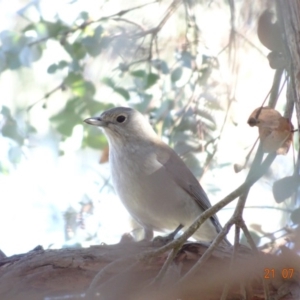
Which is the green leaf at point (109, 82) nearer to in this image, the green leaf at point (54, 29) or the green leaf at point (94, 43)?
the green leaf at point (94, 43)

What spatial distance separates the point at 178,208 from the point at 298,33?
2.42 meters

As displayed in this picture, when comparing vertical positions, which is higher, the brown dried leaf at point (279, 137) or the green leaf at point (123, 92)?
the green leaf at point (123, 92)

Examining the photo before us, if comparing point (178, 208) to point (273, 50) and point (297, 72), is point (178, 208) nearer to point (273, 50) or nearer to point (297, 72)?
point (273, 50)

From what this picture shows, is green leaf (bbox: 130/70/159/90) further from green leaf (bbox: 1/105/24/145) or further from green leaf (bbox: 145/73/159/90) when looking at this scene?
green leaf (bbox: 1/105/24/145)

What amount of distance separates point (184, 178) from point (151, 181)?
0.37 metres

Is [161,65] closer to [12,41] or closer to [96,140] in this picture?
[96,140]

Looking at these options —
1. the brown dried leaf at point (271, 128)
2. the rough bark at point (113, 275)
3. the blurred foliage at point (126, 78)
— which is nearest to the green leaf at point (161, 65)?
the blurred foliage at point (126, 78)

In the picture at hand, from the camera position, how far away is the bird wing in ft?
16.7

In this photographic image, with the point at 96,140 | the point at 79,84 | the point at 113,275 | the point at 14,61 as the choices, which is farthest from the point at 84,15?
the point at 113,275

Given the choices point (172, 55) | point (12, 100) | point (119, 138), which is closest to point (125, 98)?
point (119, 138)

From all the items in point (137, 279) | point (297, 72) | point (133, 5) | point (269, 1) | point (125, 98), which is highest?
point (133, 5)

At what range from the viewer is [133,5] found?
5766mm

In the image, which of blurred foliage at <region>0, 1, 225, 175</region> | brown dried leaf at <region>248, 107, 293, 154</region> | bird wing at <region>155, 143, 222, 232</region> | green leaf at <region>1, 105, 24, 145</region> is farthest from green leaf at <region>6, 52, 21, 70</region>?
brown dried leaf at <region>248, 107, 293, 154</region>

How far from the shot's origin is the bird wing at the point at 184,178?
16.7 feet
